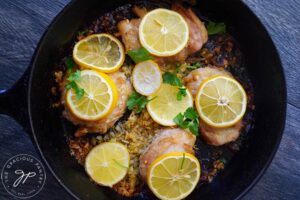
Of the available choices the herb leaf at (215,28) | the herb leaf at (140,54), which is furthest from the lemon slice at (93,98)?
the herb leaf at (215,28)

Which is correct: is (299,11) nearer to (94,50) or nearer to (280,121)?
(280,121)

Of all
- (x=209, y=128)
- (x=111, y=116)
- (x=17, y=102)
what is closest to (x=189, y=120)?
(x=209, y=128)

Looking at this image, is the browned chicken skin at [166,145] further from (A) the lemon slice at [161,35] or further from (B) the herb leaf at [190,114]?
(A) the lemon slice at [161,35]

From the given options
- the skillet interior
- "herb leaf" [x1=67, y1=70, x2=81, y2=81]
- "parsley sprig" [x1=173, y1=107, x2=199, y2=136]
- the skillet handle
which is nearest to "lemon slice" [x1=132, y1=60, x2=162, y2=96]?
"parsley sprig" [x1=173, y1=107, x2=199, y2=136]

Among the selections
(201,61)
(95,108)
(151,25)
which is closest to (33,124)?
(95,108)

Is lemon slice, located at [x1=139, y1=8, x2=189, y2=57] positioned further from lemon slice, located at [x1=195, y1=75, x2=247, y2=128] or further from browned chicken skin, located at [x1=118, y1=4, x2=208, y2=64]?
lemon slice, located at [x1=195, y1=75, x2=247, y2=128]

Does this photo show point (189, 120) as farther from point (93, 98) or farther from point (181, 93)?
point (93, 98)
